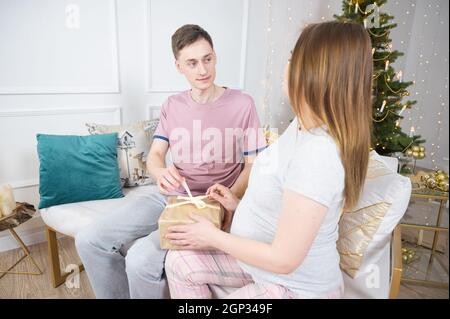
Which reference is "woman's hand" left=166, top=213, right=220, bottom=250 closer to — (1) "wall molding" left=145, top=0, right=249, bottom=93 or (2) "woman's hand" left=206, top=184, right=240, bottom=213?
(2) "woman's hand" left=206, top=184, right=240, bottom=213

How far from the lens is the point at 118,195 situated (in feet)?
5.60

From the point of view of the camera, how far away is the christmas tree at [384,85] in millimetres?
2167

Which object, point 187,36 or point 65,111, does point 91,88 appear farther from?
point 187,36

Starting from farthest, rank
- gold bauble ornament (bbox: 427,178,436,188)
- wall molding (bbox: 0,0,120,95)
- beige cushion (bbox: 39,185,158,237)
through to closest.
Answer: gold bauble ornament (bbox: 427,178,436,188), wall molding (bbox: 0,0,120,95), beige cushion (bbox: 39,185,158,237)

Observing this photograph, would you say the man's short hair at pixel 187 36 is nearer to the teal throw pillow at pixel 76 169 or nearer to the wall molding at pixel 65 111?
the teal throw pillow at pixel 76 169

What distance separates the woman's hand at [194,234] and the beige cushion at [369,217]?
0.46 m

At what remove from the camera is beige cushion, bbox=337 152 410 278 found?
39.0 inches

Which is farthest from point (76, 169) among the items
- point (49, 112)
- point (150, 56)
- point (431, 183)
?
point (431, 183)

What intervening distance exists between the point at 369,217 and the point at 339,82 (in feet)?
1.68

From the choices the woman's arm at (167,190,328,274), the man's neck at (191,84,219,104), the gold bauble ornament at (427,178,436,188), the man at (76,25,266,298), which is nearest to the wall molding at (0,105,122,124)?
the man at (76,25,266,298)

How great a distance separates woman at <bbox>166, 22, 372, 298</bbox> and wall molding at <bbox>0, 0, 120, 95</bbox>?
148 cm

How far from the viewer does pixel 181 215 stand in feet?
3.11

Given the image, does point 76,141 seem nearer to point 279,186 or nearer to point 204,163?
point 204,163

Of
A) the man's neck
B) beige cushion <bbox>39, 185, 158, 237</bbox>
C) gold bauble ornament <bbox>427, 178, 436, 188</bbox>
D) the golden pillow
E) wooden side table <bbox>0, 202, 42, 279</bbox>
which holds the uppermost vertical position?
the man's neck
